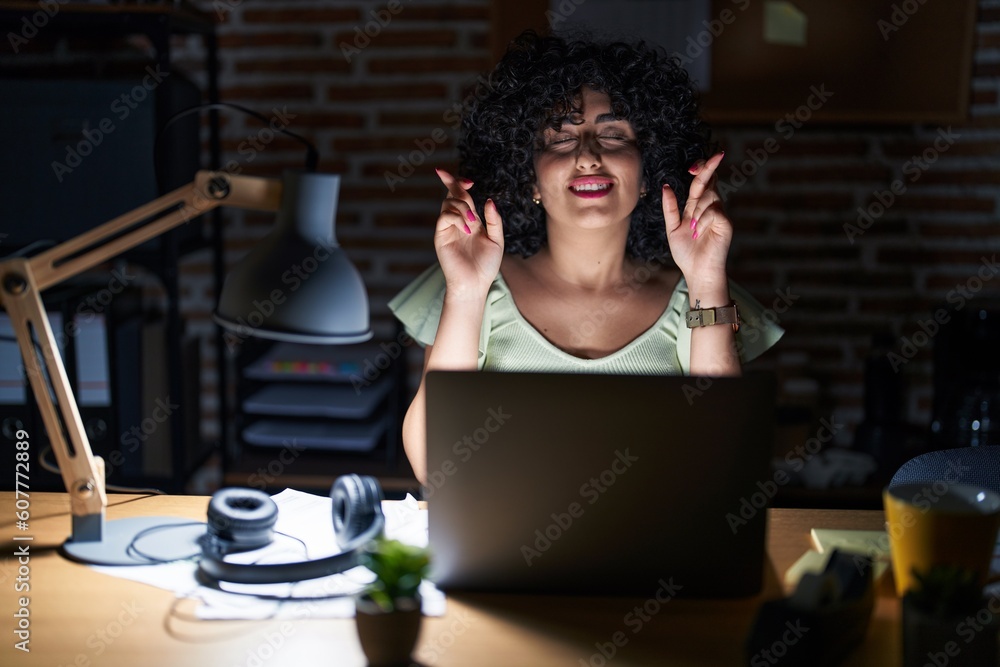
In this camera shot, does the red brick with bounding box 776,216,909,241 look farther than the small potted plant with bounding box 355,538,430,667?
Yes

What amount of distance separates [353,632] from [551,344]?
82cm

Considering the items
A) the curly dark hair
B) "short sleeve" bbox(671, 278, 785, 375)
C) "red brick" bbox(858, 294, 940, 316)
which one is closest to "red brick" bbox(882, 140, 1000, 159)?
"red brick" bbox(858, 294, 940, 316)

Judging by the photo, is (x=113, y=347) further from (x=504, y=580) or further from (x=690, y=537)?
(x=690, y=537)

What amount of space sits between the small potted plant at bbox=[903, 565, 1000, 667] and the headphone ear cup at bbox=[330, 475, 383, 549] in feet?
1.92

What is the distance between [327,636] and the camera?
97 centimetres

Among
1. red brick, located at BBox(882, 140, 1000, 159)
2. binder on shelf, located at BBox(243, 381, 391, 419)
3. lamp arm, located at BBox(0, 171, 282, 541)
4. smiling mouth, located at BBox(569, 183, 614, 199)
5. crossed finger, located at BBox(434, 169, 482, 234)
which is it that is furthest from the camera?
red brick, located at BBox(882, 140, 1000, 159)

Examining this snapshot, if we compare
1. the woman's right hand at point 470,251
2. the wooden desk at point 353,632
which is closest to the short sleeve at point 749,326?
the woman's right hand at point 470,251

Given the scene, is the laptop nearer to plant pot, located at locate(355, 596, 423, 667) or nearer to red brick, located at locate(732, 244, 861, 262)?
plant pot, located at locate(355, 596, 423, 667)

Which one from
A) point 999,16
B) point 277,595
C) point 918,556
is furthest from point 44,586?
point 999,16

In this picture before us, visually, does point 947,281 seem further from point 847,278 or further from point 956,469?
point 956,469

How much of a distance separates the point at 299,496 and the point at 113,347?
1159 millimetres

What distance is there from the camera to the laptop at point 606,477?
38.3 inches

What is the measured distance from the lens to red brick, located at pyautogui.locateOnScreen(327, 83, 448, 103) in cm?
265

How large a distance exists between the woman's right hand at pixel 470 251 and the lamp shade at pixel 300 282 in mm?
473
